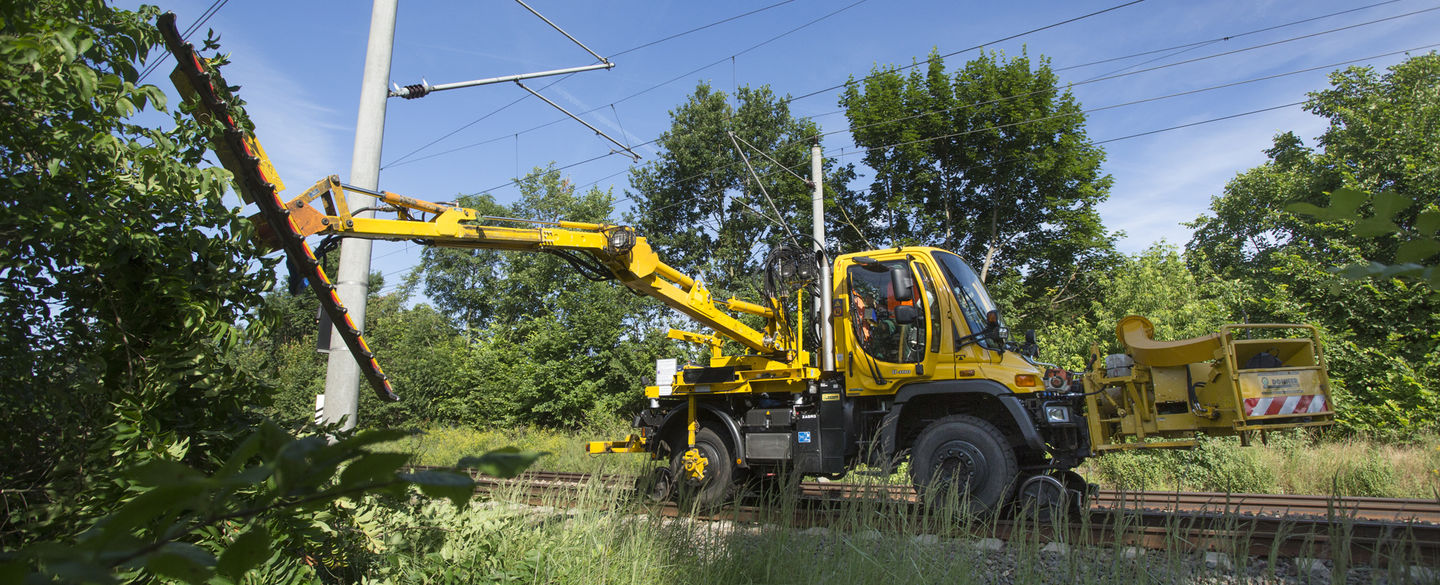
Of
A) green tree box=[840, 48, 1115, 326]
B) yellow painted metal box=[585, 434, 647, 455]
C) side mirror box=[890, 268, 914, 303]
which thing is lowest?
yellow painted metal box=[585, 434, 647, 455]

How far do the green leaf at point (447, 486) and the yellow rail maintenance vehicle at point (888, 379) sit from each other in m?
4.03

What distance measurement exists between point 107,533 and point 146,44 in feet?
9.12

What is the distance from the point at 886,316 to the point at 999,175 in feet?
59.5

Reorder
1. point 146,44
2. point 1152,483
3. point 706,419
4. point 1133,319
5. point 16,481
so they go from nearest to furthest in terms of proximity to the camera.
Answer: point 16,481, point 146,44, point 1133,319, point 706,419, point 1152,483

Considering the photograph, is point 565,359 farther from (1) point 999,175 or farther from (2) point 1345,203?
(2) point 1345,203

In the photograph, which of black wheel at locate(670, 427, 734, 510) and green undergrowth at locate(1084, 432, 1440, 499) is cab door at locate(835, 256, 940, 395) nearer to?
black wheel at locate(670, 427, 734, 510)

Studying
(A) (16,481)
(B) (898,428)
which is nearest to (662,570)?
(A) (16,481)

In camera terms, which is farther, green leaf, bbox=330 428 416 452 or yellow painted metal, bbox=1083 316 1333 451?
yellow painted metal, bbox=1083 316 1333 451

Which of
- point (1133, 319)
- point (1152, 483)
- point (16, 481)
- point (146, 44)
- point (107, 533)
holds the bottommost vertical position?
point (1152, 483)

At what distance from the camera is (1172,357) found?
255 inches

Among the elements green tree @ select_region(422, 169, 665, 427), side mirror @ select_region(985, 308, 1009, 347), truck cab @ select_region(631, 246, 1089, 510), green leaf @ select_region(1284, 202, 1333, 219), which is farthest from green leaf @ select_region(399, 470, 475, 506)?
green tree @ select_region(422, 169, 665, 427)

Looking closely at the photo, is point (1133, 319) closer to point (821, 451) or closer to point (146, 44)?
point (821, 451)

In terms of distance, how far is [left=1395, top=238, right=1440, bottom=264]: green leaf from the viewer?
119cm

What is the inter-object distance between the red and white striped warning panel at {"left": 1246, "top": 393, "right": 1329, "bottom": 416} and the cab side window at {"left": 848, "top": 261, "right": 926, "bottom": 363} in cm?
268
